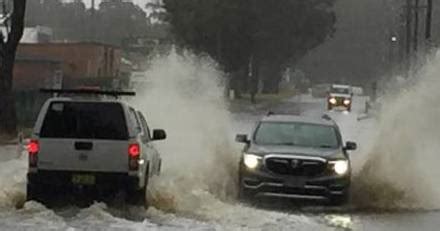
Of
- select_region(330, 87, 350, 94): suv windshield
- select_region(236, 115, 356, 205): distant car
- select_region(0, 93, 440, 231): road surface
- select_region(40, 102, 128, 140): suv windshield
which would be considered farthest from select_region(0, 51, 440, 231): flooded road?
select_region(330, 87, 350, 94): suv windshield

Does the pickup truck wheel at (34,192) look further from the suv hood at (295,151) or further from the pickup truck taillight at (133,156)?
the suv hood at (295,151)

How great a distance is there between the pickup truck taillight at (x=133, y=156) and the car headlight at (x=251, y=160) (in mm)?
3117

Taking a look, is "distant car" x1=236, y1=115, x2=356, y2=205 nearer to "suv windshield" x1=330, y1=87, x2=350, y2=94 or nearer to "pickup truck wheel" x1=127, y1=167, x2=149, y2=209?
"pickup truck wheel" x1=127, y1=167, x2=149, y2=209

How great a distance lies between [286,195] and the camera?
18.8m

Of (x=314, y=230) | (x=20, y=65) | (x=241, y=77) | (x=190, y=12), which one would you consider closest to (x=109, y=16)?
(x=241, y=77)

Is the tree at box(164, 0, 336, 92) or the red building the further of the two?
the tree at box(164, 0, 336, 92)

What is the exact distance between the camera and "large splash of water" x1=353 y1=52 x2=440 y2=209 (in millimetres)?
20500

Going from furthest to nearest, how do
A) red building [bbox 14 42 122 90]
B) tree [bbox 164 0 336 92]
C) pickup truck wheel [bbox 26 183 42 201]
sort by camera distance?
tree [bbox 164 0 336 92], red building [bbox 14 42 122 90], pickup truck wheel [bbox 26 183 42 201]

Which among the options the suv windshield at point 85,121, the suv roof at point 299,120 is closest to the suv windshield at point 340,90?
the suv roof at point 299,120

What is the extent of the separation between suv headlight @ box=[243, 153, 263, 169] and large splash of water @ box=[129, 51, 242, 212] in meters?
0.92

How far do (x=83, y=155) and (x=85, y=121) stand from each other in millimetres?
582

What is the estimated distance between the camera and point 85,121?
54.9 ft

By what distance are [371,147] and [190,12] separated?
221 feet

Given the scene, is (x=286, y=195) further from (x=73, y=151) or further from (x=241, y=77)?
(x=241, y=77)
